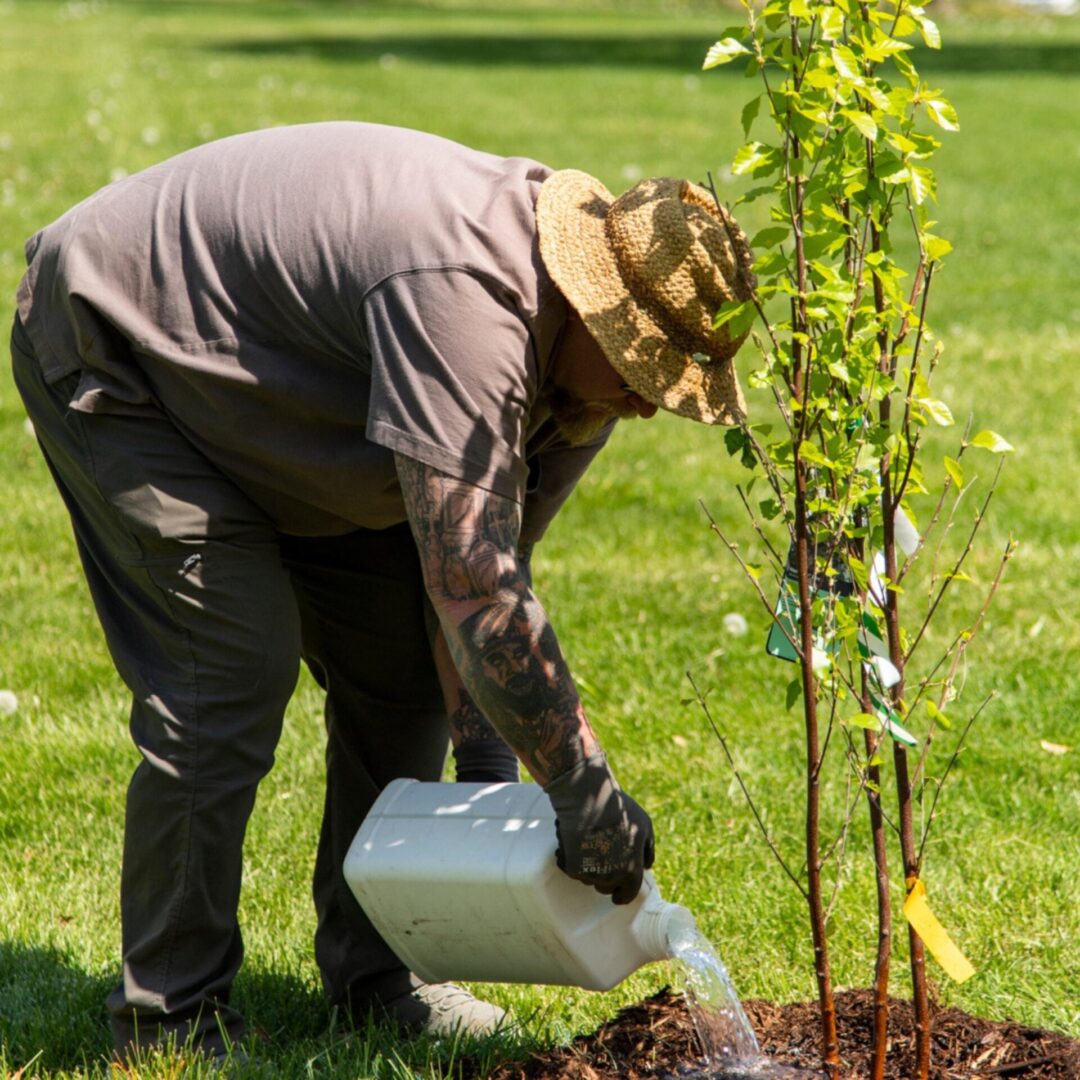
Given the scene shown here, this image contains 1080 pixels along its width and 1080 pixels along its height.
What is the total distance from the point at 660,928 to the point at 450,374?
3.09 ft

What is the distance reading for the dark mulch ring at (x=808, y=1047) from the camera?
8.61ft

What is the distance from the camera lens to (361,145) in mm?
2533

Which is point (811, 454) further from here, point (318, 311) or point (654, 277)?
point (318, 311)

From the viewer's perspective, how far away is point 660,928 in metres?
2.53

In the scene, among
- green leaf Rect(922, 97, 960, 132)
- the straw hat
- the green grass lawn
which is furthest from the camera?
the green grass lawn

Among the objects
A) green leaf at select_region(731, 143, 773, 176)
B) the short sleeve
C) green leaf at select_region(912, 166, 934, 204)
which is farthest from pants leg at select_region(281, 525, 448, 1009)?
green leaf at select_region(912, 166, 934, 204)

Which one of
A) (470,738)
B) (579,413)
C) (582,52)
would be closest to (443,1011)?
(470,738)

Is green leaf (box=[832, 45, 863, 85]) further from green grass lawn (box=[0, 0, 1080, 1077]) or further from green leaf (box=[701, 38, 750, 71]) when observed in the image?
green grass lawn (box=[0, 0, 1080, 1077])

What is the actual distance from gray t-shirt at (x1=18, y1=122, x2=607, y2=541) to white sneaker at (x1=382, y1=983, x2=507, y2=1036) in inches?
36.7

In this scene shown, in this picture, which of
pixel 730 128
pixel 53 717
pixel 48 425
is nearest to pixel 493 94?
pixel 730 128

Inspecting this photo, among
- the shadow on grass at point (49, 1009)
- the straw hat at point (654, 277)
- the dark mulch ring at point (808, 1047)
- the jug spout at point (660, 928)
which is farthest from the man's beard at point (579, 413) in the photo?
the shadow on grass at point (49, 1009)

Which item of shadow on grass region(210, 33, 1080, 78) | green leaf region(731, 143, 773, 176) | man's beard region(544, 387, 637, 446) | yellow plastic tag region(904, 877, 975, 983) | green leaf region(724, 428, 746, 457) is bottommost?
shadow on grass region(210, 33, 1080, 78)

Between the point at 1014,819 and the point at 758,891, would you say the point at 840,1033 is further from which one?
the point at 1014,819

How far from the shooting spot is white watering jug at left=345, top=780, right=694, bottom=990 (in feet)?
8.09
